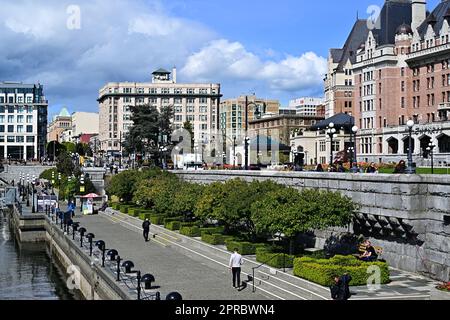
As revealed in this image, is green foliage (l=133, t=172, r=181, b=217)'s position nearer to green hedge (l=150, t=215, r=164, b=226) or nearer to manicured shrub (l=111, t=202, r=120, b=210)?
green hedge (l=150, t=215, r=164, b=226)

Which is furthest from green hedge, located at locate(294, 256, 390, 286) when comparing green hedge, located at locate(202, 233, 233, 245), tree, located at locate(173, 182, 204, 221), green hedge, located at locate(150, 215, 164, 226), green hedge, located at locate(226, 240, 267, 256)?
green hedge, located at locate(150, 215, 164, 226)

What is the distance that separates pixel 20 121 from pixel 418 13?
13448 centimetres

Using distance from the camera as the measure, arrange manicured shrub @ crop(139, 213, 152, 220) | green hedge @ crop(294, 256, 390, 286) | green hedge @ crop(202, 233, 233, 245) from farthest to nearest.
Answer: manicured shrub @ crop(139, 213, 152, 220) → green hedge @ crop(202, 233, 233, 245) → green hedge @ crop(294, 256, 390, 286)

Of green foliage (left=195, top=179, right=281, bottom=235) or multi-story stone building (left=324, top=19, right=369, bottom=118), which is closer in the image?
green foliage (left=195, top=179, right=281, bottom=235)

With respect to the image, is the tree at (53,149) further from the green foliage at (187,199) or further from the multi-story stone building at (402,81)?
the green foliage at (187,199)

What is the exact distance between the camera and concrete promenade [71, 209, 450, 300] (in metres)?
23.2

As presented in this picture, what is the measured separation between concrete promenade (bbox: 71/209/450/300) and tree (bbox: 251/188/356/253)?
2090 mm

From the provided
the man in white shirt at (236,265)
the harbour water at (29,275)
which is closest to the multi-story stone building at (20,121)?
the harbour water at (29,275)

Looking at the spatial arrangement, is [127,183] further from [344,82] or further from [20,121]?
[20,121]

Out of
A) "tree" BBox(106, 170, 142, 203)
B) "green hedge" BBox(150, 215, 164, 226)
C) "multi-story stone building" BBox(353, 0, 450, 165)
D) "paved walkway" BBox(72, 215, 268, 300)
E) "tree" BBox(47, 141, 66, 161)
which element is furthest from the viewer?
"tree" BBox(47, 141, 66, 161)

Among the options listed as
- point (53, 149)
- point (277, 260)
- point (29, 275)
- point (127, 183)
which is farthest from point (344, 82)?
point (53, 149)

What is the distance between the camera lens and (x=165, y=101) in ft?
577
